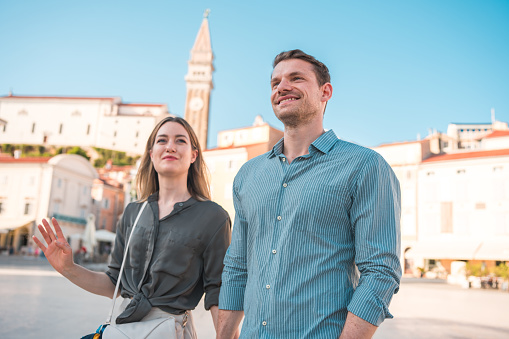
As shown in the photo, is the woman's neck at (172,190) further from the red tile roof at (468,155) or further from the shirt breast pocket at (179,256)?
the red tile roof at (468,155)

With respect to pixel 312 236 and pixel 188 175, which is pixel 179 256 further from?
pixel 312 236

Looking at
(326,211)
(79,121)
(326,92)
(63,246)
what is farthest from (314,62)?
(79,121)

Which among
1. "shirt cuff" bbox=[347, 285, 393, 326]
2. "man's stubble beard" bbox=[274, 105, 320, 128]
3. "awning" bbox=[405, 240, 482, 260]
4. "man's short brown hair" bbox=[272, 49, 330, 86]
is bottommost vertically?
"awning" bbox=[405, 240, 482, 260]

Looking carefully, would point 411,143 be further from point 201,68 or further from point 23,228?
point 201,68

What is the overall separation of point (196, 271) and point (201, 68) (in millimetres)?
66222

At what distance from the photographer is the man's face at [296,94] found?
1.99 m

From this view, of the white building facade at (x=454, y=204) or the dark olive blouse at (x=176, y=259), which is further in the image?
the white building facade at (x=454, y=204)

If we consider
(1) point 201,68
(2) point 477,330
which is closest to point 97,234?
(2) point 477,330

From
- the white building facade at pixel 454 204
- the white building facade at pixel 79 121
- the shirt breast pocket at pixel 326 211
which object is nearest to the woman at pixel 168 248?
the shirt breast pocket at pixel 326 211

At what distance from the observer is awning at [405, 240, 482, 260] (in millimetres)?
28641

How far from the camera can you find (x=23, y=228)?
3734 cm

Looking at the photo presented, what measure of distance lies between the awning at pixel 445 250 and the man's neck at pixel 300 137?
29503 millimetres

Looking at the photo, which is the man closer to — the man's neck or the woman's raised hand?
the man's neck

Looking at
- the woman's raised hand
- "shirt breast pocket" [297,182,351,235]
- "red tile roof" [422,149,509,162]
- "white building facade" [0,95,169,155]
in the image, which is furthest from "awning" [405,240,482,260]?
"white building facade" [0,95,169,155]
